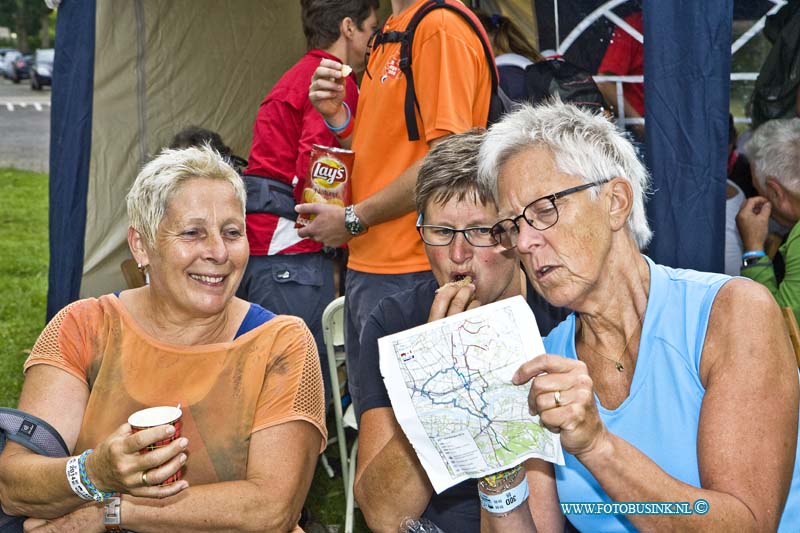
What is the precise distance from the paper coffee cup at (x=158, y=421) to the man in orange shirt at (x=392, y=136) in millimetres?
972

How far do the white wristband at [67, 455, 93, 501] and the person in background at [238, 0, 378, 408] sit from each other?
1.73 metres

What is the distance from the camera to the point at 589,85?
3795 mm

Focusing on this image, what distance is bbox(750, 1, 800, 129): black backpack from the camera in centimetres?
414

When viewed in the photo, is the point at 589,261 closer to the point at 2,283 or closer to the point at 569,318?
the point at 569,318

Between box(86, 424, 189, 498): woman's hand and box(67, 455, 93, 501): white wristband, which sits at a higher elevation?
box(86, 424, 189, 498): woman's hand

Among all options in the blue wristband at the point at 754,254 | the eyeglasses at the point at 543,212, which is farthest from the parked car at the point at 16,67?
the eyeglasses at the point at 543,212

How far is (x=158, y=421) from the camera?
1.84 metres

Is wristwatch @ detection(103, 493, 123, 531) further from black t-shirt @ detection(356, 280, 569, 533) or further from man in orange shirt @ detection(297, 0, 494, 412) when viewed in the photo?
man in orange shirt @ detection(297, 0, 494, 412)

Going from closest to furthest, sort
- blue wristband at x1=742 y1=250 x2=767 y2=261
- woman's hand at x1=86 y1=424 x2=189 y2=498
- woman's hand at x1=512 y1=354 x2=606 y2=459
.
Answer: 1. woman's hand at x1=512 y1=354 x2=606 y2=459
2. woman's hand at x1=86 y1=424 x2=189 y2=498
3. blue wristband at x1=742 y1=250 x2=767 y2=261

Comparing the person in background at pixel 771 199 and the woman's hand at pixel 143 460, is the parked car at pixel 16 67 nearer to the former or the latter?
the person in background at pixel 771 199

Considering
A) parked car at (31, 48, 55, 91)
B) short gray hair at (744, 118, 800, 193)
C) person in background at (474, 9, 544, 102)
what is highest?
person in background at (474, 9, 544, 102)

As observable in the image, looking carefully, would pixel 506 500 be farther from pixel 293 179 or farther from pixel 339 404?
pixel 293 179

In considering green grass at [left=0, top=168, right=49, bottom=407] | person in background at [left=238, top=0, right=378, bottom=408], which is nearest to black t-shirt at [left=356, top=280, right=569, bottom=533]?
person in background at [left=238, top=0, right=378, bottom=408]

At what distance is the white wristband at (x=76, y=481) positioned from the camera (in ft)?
6.52
